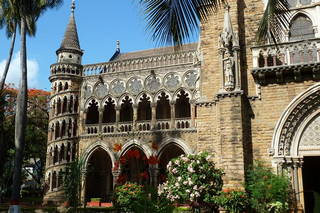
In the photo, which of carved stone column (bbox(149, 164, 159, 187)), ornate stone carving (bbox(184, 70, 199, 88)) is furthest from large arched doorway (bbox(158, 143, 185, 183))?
ornate stone carving (bbox(184, 70, 199, 88))

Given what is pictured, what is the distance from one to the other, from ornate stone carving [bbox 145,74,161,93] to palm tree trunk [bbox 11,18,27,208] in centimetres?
1043

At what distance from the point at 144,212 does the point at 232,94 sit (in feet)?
17.4

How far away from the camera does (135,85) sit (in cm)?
2461

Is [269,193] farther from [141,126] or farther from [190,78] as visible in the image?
[141,126]

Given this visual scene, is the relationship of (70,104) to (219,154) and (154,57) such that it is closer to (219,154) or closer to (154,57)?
(154,57)

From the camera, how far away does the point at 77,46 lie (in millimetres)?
27672

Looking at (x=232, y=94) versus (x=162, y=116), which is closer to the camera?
(x=232, y=94)

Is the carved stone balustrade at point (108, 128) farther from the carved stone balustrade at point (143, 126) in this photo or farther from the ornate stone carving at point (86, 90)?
the ornate stone carving at point (86, 90)

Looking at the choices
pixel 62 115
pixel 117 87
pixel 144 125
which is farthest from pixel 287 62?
pixel 62 115

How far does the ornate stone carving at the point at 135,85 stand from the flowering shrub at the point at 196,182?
1424cm

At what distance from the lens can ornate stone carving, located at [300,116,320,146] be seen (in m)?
10.2

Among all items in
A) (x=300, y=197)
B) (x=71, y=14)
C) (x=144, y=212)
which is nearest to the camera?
(x=144, y=212)

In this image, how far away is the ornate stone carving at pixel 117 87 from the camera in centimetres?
2489

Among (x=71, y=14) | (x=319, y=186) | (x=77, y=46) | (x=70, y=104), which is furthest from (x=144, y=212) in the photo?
(x=71, y=14)
